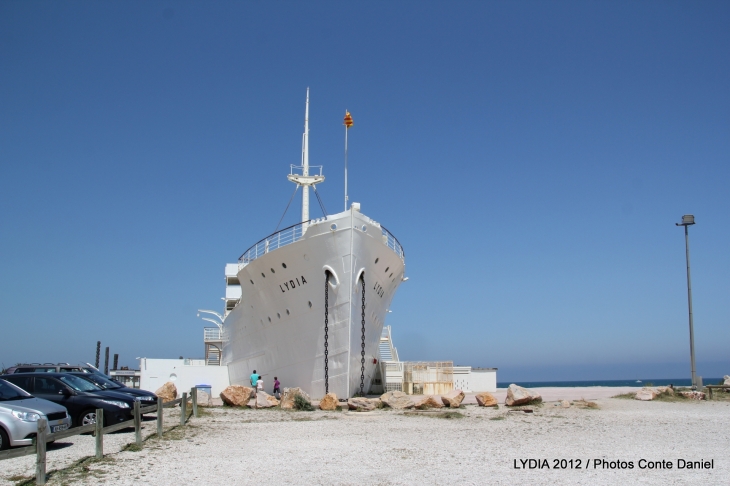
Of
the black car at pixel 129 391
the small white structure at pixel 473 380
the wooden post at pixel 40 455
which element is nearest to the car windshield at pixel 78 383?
the black car at pixel 129 391

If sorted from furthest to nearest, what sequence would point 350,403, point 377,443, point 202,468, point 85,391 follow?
1. point 350,403
2. point 85,391
3. point 377,443
4. point 202,468

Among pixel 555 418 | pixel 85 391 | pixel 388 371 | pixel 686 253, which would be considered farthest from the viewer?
pixel 388 371

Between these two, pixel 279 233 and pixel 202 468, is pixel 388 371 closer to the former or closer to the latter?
pixel 279 233

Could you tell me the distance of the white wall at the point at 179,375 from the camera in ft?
82.8

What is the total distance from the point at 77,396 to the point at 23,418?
301cm

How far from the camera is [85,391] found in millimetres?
13195

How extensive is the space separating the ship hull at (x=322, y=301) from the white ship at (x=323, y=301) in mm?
31

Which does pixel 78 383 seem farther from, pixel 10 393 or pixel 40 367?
pixel 40 367

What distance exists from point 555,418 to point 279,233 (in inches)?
425

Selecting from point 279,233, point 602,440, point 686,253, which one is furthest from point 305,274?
point 686,253

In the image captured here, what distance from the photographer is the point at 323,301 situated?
20094 millimetres

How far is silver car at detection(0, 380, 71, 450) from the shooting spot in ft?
30.8

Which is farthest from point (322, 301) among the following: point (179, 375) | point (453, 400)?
point (179, 375)

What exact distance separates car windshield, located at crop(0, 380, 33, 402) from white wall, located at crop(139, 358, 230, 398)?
14.0 metres
